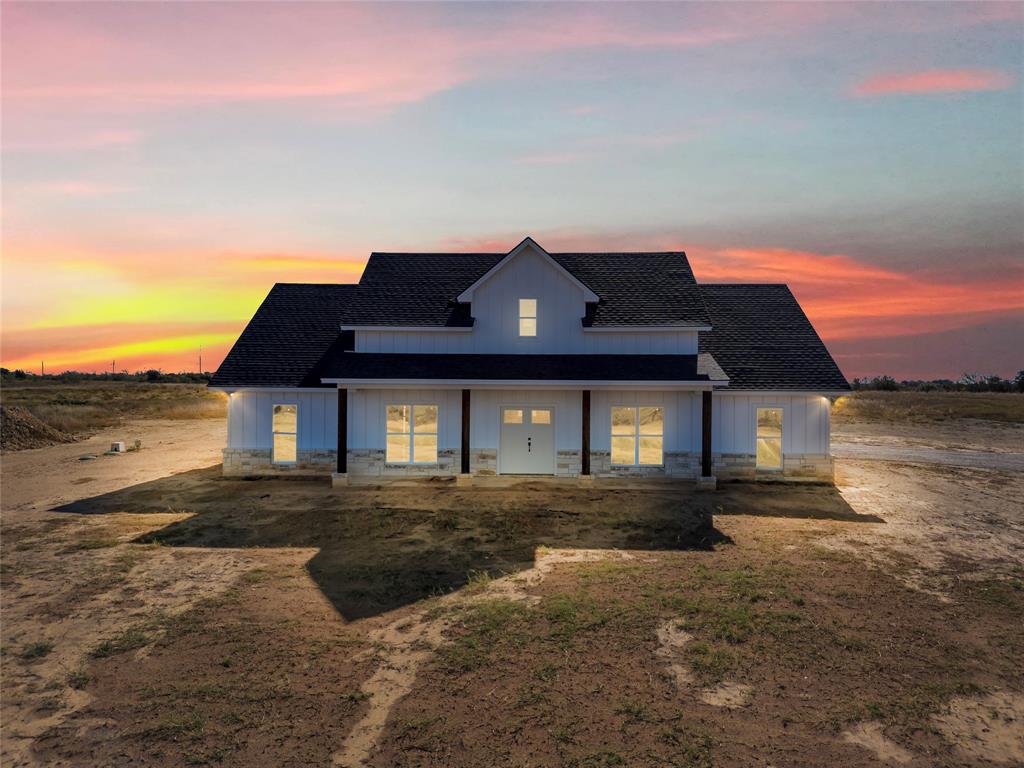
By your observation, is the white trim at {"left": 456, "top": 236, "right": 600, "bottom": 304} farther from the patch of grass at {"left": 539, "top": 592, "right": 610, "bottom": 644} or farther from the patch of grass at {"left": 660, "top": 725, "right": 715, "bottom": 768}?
the patch of grass at {"left": 660, "top": 725, "right": 715, "bottom": 768}

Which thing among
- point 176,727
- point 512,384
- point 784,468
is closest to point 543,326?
point 512,384

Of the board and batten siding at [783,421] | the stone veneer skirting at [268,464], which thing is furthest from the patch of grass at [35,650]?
the board and batten siding at [783,421]

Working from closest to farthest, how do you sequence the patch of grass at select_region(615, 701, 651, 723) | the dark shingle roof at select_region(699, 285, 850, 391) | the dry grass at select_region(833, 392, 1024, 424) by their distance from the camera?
the patch of grass at select_region(615, 701, 651, 723), the dark shingle roof at select_region(699, 285, 850, 391), the dry grass at select_region(833, 392, 1024, 424)

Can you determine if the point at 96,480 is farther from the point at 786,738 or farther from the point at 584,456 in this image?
the point at 786,738

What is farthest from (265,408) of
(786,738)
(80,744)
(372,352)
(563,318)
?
(786,738)

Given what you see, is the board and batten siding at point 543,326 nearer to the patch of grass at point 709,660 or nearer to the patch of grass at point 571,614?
the patch of grass at point 571,614

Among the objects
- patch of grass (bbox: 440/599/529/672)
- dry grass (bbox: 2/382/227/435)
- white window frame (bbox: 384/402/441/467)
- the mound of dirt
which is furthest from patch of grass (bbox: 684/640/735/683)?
dry grass (bbox: 2/382/227/435)

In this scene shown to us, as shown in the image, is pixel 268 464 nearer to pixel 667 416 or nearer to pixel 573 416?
pixel 573 416

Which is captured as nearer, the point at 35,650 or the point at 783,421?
the point at 35,650
